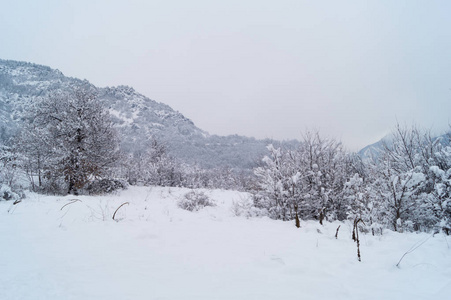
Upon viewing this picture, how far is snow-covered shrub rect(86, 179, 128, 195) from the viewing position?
1371cm

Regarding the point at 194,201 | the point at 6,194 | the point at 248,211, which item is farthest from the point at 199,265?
the point at 6,194

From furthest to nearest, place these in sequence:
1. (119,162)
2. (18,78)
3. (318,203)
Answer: (18,78), (119,162), (318,203)

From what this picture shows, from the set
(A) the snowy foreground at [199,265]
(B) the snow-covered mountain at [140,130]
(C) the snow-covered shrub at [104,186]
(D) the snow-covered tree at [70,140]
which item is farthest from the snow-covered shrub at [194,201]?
(B) the snow-covered mountain at [140,130]

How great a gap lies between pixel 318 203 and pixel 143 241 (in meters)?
6.30

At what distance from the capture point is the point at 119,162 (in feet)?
47.6

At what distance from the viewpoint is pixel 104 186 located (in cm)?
1412

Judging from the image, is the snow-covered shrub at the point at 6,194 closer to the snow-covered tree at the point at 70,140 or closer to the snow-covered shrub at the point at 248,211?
the snow-covered tree at the point at 70,140

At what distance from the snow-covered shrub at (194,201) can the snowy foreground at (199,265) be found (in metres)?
5.83

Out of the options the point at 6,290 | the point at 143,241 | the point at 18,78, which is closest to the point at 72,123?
the point at 143,241

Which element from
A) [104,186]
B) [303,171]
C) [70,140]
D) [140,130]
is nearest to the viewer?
[303,171]

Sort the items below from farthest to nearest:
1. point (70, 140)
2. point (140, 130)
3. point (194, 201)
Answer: point (140, 130)
point (70, 140)
point (194, 201)

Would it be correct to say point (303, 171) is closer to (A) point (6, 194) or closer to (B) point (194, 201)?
(B) point (194, 201)

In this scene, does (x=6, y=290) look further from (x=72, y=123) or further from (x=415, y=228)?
(x=72, y=123)

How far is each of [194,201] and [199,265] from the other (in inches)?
318
